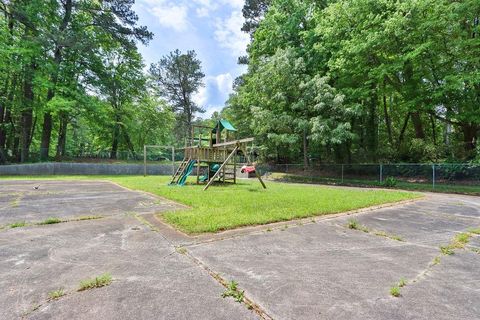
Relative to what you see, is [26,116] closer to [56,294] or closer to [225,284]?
[56,294]

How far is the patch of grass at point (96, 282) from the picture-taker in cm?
251

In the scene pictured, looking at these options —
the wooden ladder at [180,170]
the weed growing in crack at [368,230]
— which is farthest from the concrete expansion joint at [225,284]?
the wooden ladder at [180,170]

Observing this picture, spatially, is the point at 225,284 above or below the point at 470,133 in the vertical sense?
below

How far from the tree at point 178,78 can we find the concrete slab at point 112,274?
99.8ft

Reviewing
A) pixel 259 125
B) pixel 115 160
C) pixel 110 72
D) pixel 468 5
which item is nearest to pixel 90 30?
pixel 110 72

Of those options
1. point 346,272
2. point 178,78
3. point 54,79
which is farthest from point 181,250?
point 178,78

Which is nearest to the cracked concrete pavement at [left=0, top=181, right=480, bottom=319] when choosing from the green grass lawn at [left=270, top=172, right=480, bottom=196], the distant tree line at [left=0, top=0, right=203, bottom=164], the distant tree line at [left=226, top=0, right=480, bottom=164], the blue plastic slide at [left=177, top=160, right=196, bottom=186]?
the blue plastic slide at [left=177, top=160, right=196, bottom=186]

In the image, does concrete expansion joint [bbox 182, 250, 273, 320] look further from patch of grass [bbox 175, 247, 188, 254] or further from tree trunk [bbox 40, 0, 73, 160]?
tree trunk [bbox 40, 0, 73, 160]

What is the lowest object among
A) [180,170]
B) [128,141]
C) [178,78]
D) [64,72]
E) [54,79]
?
[180,170]

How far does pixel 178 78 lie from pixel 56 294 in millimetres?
34151

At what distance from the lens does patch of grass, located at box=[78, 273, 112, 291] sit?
2508mm

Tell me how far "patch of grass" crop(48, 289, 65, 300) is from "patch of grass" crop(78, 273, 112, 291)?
14 centimetres

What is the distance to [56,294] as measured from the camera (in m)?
2.37

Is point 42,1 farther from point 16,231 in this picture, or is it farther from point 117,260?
point 117,260
